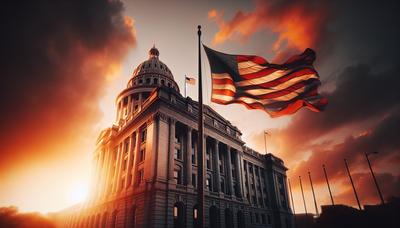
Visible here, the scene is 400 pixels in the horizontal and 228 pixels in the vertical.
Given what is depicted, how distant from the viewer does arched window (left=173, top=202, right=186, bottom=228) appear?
27891mm

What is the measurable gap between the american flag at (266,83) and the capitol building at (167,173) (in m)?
18.4

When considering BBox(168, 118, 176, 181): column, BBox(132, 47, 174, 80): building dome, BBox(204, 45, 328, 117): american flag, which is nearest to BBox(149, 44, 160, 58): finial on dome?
BBox(132, 47, 174, 80): building dome

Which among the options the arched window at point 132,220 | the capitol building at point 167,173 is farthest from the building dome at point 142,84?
the arched window at point 132,220

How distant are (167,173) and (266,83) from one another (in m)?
20.2

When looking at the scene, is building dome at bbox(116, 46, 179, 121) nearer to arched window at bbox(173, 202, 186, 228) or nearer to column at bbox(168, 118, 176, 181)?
column at bbox(168, 118, 176, 181)

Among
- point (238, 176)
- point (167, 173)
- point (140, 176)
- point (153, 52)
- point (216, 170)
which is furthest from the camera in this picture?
point (153, 52)

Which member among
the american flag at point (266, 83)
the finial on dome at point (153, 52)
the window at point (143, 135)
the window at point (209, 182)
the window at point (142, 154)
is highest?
the finial on dome at point (153, 52)

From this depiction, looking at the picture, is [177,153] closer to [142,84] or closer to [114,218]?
[114,218]

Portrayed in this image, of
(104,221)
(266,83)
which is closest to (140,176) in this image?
(104,221)

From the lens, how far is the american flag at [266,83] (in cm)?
1271

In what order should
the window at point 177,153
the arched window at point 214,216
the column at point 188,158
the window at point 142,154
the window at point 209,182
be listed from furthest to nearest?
the window at point 209,182, the arched window at point 214,216, the window at point 177,153, the window at point 142,154, the column at point 188,158

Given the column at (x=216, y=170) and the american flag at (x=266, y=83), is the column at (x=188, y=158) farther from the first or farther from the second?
the american flag at (x=266, y=83)

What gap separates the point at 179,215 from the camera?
94.0 feet

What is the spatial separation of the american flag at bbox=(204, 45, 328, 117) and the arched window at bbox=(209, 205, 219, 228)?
25449mm
